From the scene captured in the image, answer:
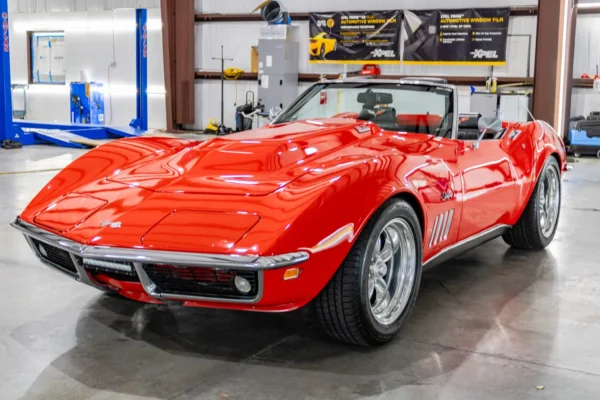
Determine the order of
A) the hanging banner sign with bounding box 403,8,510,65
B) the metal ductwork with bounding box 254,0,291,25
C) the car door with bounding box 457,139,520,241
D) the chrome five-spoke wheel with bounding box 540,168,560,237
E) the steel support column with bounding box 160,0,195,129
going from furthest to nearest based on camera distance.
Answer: the steel support column with bounding box 160,0,195,129 < the metal ductwork with bounding box 254,0,291,25 < the hanging banner sign with bounding box 403,8,510,65 < the chrome five-spoke wheel with bounding box 540,168,560,237 < the car door with bounding box 457,139,520,241

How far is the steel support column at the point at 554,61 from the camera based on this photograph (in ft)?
41.7

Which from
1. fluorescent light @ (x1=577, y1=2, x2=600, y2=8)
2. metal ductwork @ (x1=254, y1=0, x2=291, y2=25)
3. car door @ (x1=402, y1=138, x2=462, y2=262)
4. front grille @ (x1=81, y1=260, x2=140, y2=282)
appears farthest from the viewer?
metal ductwork @ (x1=254, y1=0, x2=291, y2=25)

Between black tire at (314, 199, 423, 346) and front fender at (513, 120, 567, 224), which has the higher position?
front fender at (513, 120, 567, 224)

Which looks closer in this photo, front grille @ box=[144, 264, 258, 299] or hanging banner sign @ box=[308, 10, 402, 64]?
front grille @ box=[144, 264, 258, 299]

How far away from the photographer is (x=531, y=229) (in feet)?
15.7

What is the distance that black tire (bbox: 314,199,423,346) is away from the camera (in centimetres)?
274

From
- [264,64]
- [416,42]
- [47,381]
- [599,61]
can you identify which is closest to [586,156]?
[599,61]

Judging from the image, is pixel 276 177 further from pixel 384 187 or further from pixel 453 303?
pixel 453 303

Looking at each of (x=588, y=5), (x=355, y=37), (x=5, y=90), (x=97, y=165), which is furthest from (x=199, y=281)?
(x=355, y=37)

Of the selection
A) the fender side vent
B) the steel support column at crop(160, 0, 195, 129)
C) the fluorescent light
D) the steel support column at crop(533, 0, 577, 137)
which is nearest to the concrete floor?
the fender side vent

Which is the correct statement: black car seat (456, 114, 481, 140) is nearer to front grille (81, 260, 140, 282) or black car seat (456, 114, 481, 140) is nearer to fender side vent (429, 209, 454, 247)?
fender side vent (429, 209, 454, 247)

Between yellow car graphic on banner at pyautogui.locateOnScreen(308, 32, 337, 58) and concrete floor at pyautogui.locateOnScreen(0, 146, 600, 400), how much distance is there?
1198 cm

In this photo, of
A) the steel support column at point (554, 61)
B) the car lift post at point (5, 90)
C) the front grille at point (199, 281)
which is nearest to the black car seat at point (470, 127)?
the front grille at point (199, 281)

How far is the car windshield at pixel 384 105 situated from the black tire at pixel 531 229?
1101mm
